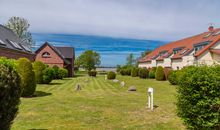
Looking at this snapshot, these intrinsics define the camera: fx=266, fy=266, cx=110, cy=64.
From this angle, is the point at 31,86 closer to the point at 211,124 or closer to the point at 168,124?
the point at 168,124

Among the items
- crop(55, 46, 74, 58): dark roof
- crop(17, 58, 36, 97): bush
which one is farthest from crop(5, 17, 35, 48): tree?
crop(17, 58, 36, 97): bush

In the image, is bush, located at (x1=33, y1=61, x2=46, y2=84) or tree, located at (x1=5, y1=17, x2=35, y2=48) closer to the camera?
bush, located at (x1=33, y1=61, x2=46, y2=84)

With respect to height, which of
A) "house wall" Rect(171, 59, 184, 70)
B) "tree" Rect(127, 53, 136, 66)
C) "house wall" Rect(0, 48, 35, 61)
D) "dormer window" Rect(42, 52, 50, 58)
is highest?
"tree" Rect(127, 53, 136, 66)

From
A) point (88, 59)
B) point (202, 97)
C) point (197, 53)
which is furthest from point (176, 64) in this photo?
point (88, 59)

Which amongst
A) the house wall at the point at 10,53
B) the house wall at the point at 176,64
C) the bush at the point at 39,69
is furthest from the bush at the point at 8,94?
the house wall at the point at 176,64

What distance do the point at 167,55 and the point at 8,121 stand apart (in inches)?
1805

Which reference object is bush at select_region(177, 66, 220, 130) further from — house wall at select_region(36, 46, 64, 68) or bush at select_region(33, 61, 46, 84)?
house wall at select_region(36, 46, 64, 68)

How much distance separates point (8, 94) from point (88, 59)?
260 ft

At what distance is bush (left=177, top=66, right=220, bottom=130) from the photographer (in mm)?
7316

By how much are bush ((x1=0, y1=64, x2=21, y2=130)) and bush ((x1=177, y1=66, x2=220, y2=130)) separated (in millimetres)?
4655

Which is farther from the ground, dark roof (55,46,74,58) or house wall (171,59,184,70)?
dark roof (55,46,74,58)

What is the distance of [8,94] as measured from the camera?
17.9ft

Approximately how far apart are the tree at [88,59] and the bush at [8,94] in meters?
78.6

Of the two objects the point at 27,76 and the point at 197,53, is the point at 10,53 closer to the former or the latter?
the point at 27,76
